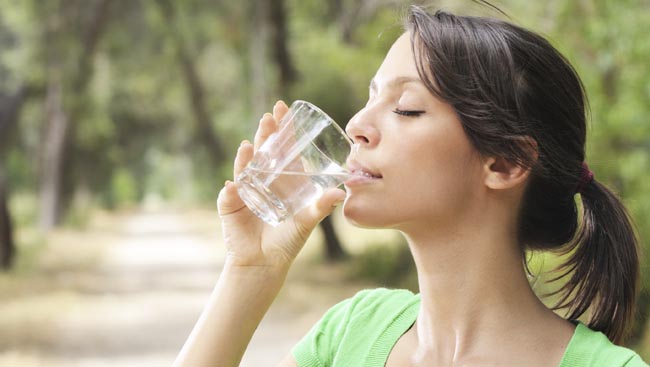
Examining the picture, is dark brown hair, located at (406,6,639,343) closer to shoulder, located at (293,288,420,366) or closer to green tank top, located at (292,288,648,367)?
green tank top, located at (292,288,648,367)

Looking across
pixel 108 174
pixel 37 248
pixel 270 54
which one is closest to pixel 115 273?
pixel 37 248

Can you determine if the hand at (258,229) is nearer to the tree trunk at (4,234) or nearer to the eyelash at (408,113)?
the eyelash at (408,113)

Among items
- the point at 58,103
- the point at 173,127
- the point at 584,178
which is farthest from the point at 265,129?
the point at 173,127

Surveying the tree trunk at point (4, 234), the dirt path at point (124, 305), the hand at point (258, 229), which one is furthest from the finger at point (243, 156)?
the tree trunk at point (4, 234)

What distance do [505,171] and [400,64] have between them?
0.23 m

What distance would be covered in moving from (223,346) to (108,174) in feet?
75.5

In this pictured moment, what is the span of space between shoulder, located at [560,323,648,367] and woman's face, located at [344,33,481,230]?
258mm

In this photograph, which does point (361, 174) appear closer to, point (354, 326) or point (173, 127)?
point (354, 326)

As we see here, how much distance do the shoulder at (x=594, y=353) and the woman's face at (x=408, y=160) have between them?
258mm

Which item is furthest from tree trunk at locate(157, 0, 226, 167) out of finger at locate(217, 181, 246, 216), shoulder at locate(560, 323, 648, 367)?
shoulder at locate(560, 323, 648, 367)

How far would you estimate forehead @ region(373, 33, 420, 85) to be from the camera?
4.81 ft

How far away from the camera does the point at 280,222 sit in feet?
5.23

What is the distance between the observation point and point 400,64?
148 centimetres

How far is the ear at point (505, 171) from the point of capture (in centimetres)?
147
